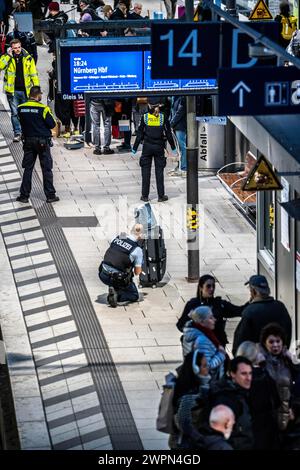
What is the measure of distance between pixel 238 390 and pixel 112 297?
6.62 metres

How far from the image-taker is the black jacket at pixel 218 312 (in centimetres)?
1421

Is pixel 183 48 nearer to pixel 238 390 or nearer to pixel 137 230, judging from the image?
pixel 137 230

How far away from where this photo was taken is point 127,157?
26984mm

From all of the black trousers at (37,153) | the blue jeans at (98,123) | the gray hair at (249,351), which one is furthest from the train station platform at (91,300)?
the gray hair at (249,351)

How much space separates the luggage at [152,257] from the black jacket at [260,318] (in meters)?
5.00

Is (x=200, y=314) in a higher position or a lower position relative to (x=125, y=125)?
higher

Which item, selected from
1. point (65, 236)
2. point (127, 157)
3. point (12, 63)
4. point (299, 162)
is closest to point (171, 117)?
point (127, 157)

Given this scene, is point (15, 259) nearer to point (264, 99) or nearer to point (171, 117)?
point (171, 117)

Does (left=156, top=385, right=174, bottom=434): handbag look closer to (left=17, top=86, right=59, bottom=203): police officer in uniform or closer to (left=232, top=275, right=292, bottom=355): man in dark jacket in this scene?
(left=232, top=275, right=292, bottom=355): man in dark jacket

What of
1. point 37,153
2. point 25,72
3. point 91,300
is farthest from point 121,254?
point 25,72

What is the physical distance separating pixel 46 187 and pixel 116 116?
16.0ft

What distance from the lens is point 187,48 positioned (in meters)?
14.8

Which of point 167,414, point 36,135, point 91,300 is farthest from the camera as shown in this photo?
point 36,135
